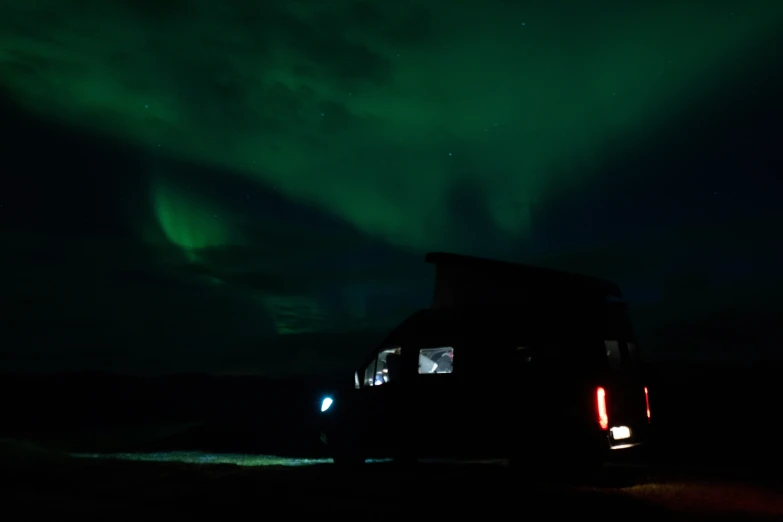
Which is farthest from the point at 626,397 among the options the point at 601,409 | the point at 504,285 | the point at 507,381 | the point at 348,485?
the point at 348,485

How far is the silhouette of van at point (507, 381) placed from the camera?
7.47m

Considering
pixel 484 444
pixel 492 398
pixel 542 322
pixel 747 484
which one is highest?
pixel 542 322

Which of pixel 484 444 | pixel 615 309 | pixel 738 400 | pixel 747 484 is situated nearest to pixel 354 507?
pixel 484 444

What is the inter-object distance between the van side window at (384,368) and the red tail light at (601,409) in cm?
276

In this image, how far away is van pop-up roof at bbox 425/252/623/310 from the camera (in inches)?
314

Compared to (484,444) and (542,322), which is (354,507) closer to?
(484,444)

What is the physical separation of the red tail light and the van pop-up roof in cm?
120

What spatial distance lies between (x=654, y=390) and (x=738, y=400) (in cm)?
338

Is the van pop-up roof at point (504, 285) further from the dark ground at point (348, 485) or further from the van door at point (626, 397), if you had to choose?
the dark ground at point (348, 485)

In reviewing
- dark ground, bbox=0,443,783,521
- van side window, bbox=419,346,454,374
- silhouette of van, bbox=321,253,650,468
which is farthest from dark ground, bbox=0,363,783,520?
van side window, bbox=419,346,454,374

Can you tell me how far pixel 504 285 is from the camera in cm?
867

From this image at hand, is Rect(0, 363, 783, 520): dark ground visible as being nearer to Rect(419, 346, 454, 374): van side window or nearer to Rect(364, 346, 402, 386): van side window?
Rect(364, 346, 402, 386): van side window

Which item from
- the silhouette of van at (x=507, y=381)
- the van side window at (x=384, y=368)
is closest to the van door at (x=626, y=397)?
the silhouette of van at (x=507, y=381)

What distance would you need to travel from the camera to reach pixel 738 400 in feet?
76.9
